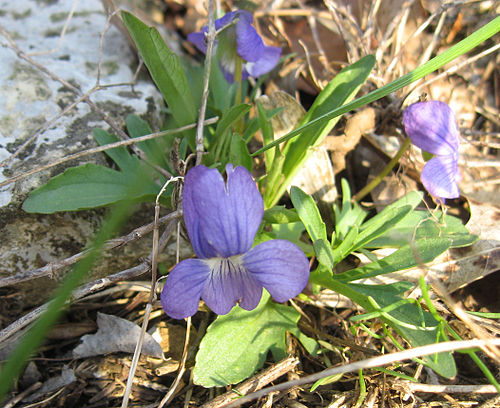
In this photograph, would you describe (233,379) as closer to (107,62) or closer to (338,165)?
(338,165)

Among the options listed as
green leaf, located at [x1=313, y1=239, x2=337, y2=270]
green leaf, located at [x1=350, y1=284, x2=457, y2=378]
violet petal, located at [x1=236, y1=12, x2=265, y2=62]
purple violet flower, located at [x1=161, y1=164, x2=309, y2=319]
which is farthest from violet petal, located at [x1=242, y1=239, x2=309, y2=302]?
violet petal, located at [x1=236, y1=12, x2=265, y2=62]

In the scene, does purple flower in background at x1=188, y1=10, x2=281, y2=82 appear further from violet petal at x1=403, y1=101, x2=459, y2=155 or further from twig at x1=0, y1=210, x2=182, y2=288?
twig at x1=0, y1=210, x2=182, y2=288

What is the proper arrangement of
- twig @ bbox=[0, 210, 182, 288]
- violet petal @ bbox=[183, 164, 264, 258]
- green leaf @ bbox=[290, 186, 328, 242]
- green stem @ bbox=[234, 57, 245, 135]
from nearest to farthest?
violet petal @ bbox=[183, 164, 264, 258]
twig @ bbox=[0, 210, 182, 288]
green leaf @ bbox=[290, 186, 328, 242]
green stem @ bbox=[234, 57, 245, 135]

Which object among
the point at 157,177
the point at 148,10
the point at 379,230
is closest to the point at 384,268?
the point at 379,230

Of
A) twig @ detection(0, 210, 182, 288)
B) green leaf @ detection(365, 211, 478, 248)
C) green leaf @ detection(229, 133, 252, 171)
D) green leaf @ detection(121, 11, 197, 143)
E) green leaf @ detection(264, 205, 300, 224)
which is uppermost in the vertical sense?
green leaf @ detection(121, 11, 197, 143)

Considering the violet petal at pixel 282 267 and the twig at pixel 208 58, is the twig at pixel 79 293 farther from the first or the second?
the violet petal at pixel 282 267

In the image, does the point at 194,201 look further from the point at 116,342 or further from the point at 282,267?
the point at 116,342
